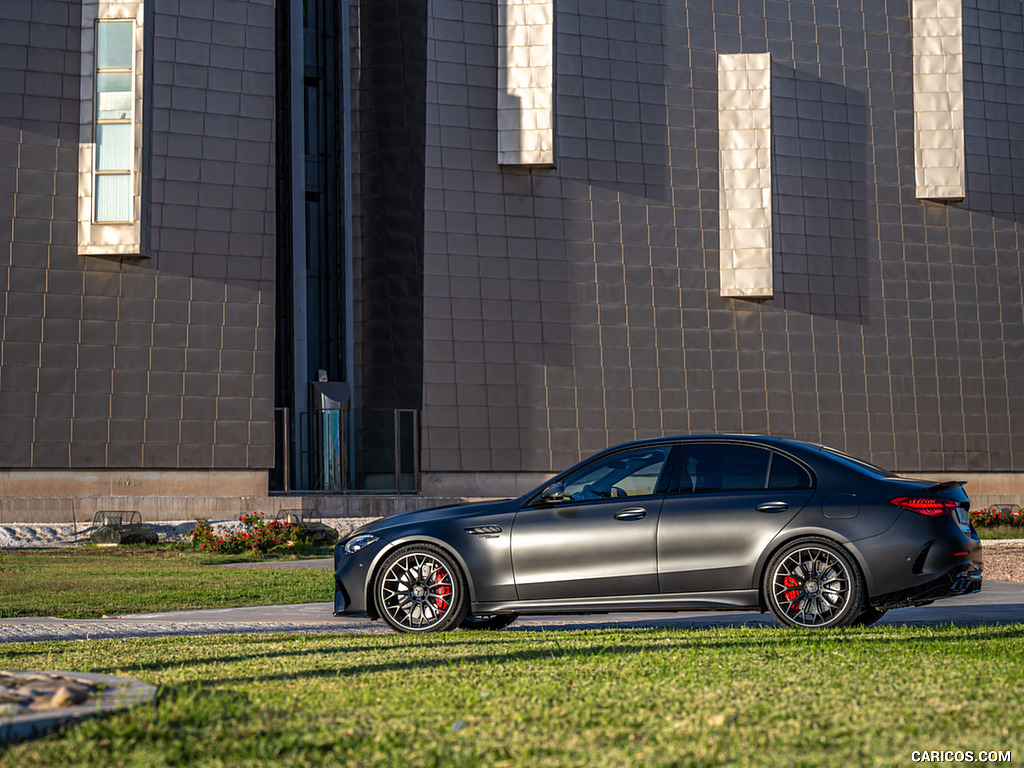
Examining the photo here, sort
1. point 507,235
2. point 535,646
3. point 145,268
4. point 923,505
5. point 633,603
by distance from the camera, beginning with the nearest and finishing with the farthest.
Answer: point 535,646, point 923,505, point 633,603, point 145,268, point 507,235

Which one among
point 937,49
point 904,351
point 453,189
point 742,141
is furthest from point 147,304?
point 937,49

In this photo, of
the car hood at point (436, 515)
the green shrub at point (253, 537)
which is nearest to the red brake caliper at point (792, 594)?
the car hood at point (436, 515)

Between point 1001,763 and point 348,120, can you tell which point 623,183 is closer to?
point 348,120

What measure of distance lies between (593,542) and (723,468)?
1234 mm

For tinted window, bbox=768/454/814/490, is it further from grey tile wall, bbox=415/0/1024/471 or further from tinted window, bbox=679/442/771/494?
grey tile wall, bbox=415/0/1024/471

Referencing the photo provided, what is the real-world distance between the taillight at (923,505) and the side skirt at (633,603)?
131cm

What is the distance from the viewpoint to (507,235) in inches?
1346

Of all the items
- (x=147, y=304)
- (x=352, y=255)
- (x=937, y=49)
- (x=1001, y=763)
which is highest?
(x=937, y=49)

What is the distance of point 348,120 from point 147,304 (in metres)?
9.93

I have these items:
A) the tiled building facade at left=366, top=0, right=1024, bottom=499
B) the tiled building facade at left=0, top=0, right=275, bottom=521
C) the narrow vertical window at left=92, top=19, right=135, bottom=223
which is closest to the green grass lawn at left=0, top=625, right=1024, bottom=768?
the tiled building facade at left=0, top=0, right=275, bottom=521

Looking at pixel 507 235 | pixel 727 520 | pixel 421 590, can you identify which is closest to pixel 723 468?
pixel 727 520

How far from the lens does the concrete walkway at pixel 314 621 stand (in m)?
10.1

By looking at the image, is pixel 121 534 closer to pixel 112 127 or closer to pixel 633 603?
pixel 112 127

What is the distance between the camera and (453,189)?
111ft
